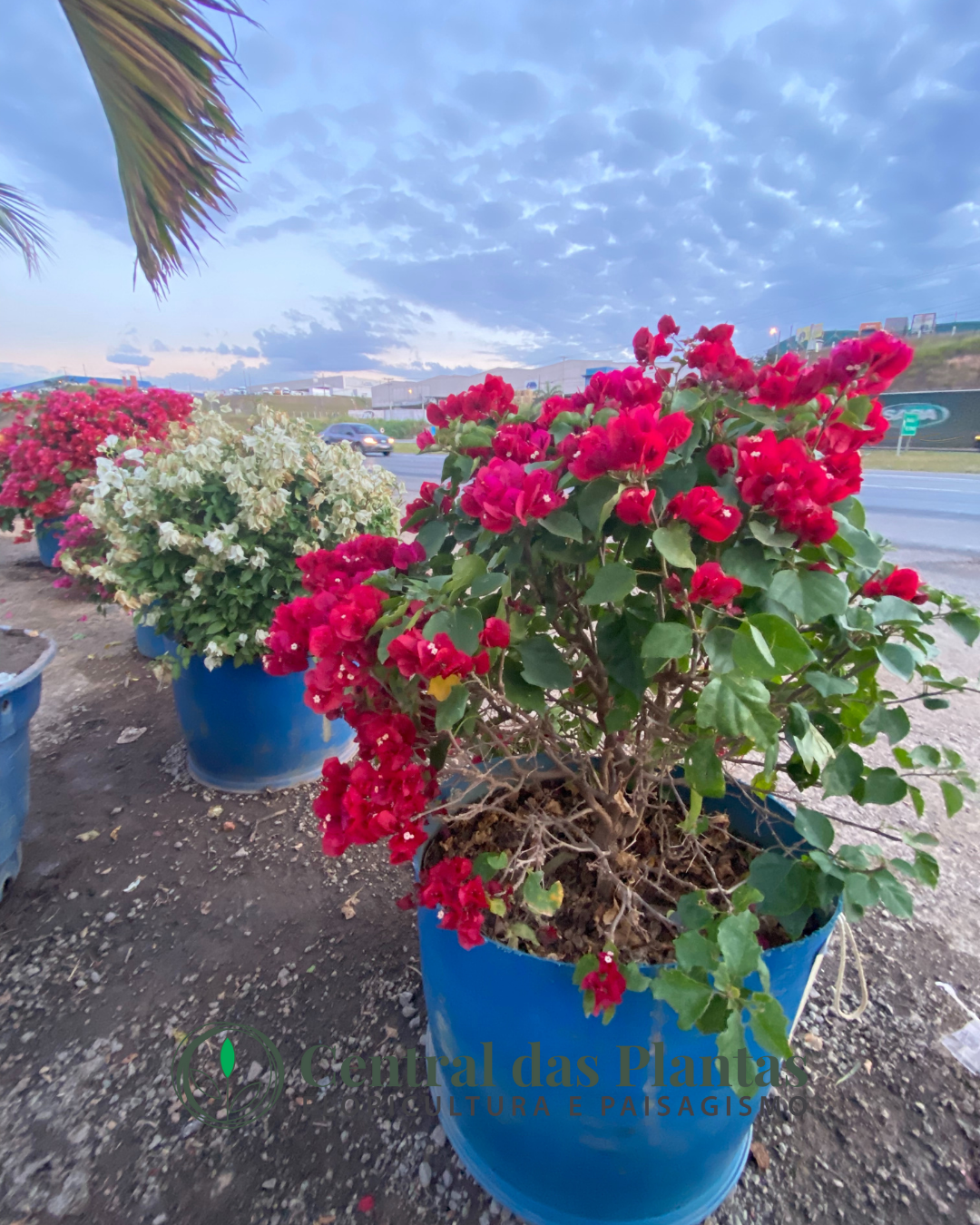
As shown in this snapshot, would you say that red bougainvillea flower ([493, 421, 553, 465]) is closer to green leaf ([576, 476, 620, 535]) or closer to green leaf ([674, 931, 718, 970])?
green leaf ([576, 476, 620, 535])

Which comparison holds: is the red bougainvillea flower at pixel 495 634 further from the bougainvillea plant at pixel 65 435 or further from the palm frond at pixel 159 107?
the bougainvillea plant at pixel 65 435

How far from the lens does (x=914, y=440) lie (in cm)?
2131

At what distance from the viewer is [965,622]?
0.85 m

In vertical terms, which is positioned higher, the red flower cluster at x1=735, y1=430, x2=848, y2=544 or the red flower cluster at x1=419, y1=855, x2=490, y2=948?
the red flower cluster at x1=735, y1=430, x2=848, y2=544

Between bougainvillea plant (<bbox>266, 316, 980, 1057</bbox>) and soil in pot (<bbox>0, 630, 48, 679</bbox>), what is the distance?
1.70 meters

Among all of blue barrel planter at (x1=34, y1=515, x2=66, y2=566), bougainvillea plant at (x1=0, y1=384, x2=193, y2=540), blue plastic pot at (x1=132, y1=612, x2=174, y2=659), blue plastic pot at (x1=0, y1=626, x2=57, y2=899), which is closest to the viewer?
blue plastic pot at (x1=0, y1=626, x2=57, y2=899)

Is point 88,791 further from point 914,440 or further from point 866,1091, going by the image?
point 914,440

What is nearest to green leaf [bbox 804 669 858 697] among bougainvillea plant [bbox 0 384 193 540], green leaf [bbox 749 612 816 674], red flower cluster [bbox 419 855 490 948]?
green leaf [bbox 749 612 816 674]

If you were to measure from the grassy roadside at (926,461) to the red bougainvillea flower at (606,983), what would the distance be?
44.6 feet

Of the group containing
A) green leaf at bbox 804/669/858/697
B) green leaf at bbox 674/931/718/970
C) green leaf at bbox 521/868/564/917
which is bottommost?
green leaf at bbox 521/868/564/917

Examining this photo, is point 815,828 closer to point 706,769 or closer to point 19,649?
point 706,769

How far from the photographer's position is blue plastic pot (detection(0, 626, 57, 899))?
1.69 metres

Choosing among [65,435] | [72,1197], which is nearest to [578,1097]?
[72,1197]

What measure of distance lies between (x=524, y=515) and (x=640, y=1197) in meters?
1.18
